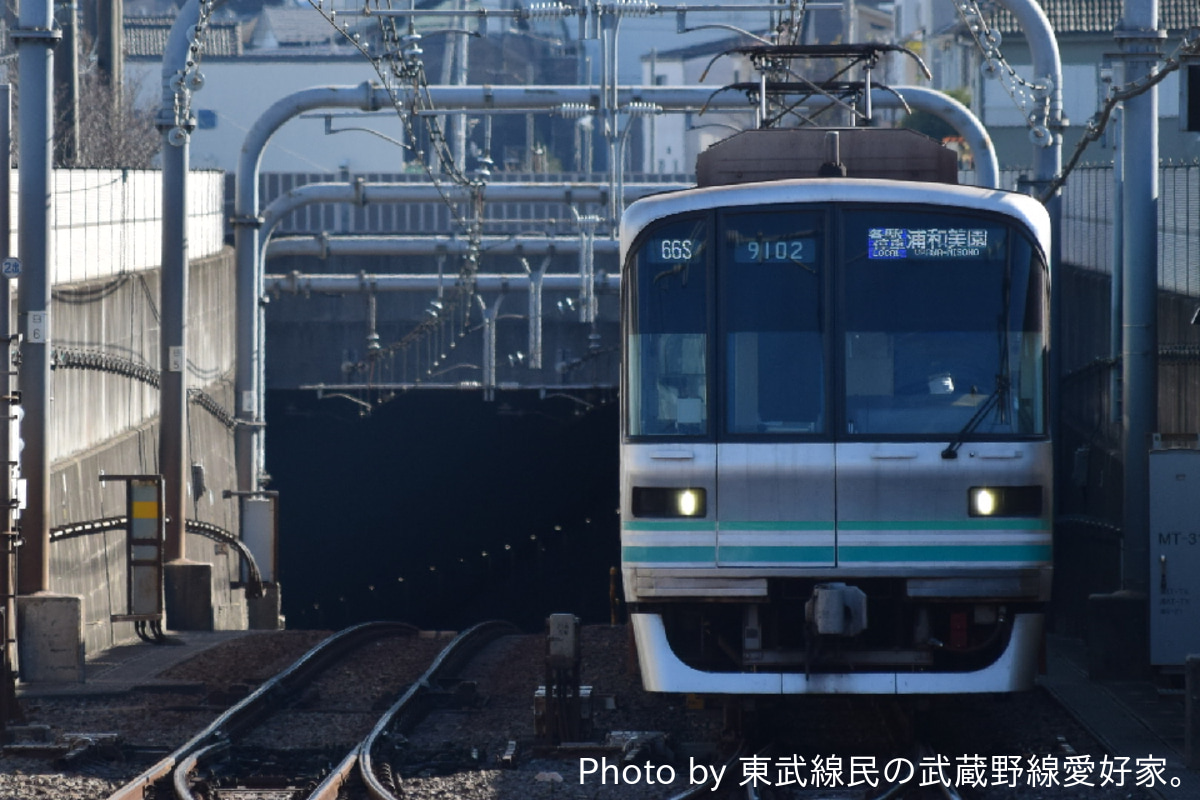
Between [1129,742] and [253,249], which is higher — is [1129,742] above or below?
below

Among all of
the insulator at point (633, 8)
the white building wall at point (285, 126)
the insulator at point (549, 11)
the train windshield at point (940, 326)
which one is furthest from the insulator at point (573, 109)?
the white building wall at point (285, 126)

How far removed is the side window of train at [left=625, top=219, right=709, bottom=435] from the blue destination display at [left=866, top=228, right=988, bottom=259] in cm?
91

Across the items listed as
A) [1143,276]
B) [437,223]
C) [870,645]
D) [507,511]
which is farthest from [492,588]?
[870,645]

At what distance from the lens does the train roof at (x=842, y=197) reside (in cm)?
962

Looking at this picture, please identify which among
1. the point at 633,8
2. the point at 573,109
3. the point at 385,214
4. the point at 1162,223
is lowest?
the point at 1162,223

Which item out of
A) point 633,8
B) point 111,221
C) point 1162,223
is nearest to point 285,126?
point 633,8

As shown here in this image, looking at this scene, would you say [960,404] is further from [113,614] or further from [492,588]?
[492,588]

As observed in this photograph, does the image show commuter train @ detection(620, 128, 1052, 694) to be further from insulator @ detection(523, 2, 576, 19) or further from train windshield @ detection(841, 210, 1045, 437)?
insulator @ detection(523, 2, 576, 19)

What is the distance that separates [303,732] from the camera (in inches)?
435

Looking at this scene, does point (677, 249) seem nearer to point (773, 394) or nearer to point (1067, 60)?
point (773, 394)

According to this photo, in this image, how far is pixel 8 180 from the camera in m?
11.3

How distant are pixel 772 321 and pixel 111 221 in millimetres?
9798

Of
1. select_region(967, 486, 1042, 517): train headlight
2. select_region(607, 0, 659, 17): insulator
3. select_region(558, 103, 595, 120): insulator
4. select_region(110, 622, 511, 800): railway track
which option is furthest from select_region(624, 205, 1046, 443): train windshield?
select_region(558, 103, 595, 120): insulator

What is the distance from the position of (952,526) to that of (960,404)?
25.0 inches
